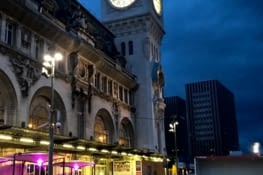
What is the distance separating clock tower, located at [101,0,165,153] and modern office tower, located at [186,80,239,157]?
8230 cm

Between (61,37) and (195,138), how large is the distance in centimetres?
12389

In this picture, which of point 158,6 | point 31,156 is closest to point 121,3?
point 158,6

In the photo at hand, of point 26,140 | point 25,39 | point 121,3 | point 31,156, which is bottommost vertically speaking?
point 31,156

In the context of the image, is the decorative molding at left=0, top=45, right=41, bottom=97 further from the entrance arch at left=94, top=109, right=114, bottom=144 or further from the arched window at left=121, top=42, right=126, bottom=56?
the arched window at left=121, top=42, right=126, bottom=56

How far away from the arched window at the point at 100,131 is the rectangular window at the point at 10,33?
17.1 meters

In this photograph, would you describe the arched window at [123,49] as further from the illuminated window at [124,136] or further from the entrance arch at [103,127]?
the entrance arch at [103,127]

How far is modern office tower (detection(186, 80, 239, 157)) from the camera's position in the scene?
153 meters

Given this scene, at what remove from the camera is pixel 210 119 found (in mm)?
161875

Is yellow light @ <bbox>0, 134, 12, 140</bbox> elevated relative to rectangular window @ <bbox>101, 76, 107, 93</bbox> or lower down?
lower down

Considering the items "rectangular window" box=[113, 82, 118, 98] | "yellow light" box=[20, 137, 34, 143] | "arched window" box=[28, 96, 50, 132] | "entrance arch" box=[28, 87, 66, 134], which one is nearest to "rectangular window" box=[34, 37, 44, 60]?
"entrance arch" box=[28, 87, 66, 134]

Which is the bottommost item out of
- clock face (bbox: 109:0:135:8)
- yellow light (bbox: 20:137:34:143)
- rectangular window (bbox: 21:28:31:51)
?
yellow light (bbox: 20:137:34:143)

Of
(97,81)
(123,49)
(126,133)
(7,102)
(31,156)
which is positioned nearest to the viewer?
(31,156)

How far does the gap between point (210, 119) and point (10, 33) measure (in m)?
136

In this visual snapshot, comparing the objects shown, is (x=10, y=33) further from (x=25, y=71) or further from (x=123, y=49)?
(x=123, y=49)
